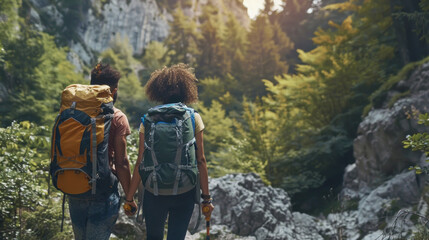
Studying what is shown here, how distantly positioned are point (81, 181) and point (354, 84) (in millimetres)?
11039

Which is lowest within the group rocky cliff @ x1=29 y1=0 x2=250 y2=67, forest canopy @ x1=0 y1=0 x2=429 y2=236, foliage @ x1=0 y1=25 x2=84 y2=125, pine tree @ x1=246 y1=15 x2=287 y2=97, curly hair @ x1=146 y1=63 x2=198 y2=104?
curly hair @ x1=146 y1=63 x2=198 y2=104

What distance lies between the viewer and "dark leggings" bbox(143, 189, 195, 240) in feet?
7.84

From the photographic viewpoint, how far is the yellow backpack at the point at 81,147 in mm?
2225

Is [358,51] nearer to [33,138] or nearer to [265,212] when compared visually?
[265,212]

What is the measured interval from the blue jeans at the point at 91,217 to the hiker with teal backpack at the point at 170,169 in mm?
201

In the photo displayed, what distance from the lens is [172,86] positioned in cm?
268

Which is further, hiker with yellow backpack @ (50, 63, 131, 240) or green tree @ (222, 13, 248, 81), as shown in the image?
green tree @ (222, 13, 248, 81)

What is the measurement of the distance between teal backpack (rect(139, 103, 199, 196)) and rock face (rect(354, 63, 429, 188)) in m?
6.27

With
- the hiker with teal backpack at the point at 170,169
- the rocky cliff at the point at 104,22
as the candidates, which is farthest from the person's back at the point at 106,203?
the rocky cliff at the point at 104,22

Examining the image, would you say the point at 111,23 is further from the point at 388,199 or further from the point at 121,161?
the point at 121,161

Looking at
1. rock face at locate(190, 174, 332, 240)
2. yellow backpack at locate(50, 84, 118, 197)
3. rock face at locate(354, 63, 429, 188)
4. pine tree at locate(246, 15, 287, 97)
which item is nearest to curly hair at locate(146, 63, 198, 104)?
yellow backpack at locate(50, 84, 118, 197)

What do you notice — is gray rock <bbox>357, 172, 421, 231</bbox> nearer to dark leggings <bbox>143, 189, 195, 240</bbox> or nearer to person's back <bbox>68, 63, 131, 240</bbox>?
dark leggings <bbox>143, 189, 195, 240</bbox>

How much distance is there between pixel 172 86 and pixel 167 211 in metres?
0.97

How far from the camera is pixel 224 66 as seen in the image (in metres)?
28.4
